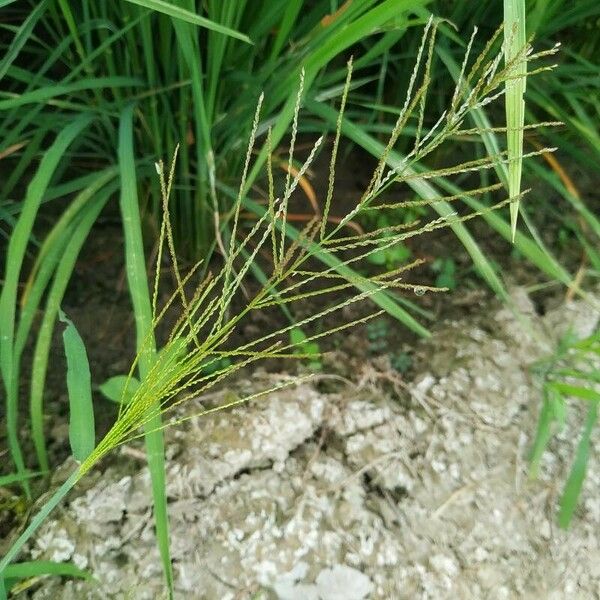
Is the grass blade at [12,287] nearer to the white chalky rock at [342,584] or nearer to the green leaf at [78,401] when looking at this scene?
the green leaf at [78,401]

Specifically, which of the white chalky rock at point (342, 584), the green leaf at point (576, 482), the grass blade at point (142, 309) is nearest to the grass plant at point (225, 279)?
the grass blade at point (142, 309)

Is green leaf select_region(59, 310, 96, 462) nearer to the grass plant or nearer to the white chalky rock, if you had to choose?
the grass plant

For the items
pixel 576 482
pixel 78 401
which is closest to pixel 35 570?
pixel 78 401

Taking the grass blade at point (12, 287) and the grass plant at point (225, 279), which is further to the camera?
the grass blade at point (12, 287)

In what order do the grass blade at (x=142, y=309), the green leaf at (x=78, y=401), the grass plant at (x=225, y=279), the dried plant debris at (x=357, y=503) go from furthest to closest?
the dried plant debris at (x=357, y=503) → the grass blade at (x=142, y=309) → the green leaf at (x=78, y=401) → the grass plant at (x=225, y=279)

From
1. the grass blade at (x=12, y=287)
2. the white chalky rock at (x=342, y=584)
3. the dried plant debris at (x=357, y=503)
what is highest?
the grass blade at (x=12, y=287)

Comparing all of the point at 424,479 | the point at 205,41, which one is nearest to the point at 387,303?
the point at 424,479
